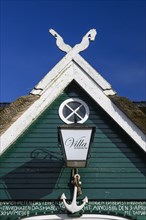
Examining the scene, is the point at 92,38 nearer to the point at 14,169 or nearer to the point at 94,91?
the point at 94,91

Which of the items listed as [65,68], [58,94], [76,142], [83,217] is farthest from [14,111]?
[83,217]

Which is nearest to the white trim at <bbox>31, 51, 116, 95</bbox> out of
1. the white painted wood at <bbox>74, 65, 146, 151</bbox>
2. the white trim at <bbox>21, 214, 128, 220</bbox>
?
the white painted wood at <bbox>74, 65, 146, 151</bbox>

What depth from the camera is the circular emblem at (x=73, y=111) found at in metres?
8.40

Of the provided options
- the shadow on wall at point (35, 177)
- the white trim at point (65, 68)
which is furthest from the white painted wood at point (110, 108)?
the shadow on wall at point (35, 177)

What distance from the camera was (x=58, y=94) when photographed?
841cm

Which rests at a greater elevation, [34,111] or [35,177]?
[34,111]

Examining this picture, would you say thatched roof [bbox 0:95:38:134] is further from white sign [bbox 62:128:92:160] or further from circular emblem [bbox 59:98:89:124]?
white sign [bbox 62:128:92:160]

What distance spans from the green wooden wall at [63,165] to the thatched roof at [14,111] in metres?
0.38

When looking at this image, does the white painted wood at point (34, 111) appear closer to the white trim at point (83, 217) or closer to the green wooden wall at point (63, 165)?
the green wooden wall at point (63, 165)

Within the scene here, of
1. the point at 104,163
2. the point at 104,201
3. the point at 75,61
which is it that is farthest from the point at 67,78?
the point at 104,201

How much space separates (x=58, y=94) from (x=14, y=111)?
0.87 meters

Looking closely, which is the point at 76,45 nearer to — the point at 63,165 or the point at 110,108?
the point at 110,108

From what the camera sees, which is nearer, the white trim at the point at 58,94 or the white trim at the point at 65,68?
the white trim at the point at 58,94

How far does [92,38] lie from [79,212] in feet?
10.2
